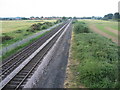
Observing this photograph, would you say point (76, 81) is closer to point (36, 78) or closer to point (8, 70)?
point (36, 78)

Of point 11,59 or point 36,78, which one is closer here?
point 36,78

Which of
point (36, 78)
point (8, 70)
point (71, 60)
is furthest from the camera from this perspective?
point (71, 60)

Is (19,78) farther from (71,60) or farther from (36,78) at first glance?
(71,60)

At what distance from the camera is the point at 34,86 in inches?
452

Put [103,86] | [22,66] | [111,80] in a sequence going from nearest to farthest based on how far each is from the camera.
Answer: [103,86] → [111,80] → [22,66]

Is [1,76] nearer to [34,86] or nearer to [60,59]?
[34,86]

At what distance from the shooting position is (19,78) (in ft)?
42.3

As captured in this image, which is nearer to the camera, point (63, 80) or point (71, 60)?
point (63, 80)

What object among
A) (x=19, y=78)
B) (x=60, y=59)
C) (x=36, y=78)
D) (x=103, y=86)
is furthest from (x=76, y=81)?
(x=60, y=59)

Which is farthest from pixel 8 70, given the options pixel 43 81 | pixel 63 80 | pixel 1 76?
pixel 63 80

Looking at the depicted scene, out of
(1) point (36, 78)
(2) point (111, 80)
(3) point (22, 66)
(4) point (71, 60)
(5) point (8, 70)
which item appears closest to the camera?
(2) point (111, 80)

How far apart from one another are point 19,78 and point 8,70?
2.41 meters

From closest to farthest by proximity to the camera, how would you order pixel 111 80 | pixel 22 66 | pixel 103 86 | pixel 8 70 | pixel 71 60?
1. pixel 103 86
2. pixel 111 80
3. pixel 8 70
4. pixel 22 66
5. pixel 71 60

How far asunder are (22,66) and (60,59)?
5083mm
